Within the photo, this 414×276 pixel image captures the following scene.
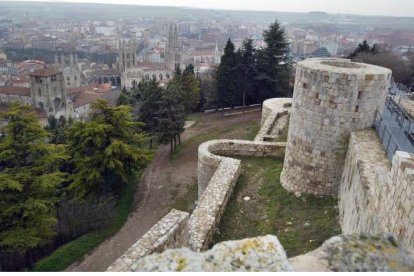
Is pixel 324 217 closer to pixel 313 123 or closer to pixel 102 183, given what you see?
pixel 313 123

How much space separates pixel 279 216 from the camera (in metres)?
9.27

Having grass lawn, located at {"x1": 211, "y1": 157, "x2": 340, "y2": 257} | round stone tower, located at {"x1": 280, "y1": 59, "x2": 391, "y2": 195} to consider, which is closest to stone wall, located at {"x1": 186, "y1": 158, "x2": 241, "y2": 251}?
grass lawn, located at {"x1": 211, "y1": 157, "x2": 340, "y2": 257}

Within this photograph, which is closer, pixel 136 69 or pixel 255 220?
pixel 255 220

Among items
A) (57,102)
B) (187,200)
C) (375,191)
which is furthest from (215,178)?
(57,102)

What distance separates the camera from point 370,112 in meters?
8.52

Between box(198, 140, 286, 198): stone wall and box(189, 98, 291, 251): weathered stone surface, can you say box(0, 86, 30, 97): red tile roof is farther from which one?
→ box(198, 140, 286, 198): stone wall

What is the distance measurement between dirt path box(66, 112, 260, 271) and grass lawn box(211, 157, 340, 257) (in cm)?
517

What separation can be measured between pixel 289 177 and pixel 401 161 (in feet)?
17.6

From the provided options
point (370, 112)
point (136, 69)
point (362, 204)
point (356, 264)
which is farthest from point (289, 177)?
point (136, 69)

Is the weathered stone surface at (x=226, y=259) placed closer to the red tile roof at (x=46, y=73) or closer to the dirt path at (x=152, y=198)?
the dirt path at (x=152, y=198)

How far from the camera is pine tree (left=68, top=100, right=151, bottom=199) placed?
568 inches

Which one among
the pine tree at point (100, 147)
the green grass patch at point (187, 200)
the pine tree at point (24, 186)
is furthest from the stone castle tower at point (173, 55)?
the pine tree at point (24, 186)

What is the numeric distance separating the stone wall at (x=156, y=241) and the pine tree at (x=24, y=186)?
5.41 metres

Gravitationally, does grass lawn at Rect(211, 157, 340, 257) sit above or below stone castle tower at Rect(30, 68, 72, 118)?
above
